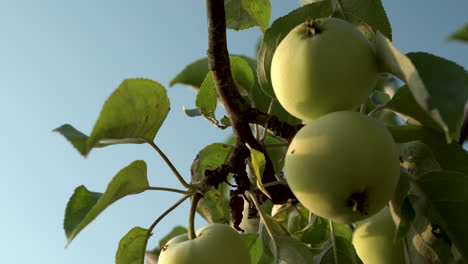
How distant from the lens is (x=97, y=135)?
80 cm

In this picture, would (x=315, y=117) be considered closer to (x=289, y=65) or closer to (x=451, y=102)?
(x=289, y=65)

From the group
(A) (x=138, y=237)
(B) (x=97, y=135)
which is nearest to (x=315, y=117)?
(B) (x=97, y=135)

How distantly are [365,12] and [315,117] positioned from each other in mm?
309

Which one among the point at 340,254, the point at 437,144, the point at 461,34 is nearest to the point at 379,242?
the point at 340,254

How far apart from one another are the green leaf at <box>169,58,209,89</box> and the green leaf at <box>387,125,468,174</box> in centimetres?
51

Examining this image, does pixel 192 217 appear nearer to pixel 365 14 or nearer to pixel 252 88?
pixel 252 88

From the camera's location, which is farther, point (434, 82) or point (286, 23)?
point (286, 23)

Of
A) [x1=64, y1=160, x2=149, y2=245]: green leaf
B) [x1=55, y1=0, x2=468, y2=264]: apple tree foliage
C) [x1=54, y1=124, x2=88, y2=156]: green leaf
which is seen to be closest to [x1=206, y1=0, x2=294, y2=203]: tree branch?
[x1=55, y1=0, x2=468, y2=264]: apple tree foliage

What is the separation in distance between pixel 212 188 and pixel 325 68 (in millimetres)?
673

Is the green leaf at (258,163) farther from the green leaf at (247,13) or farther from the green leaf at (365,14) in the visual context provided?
the green leaf at (247,13)

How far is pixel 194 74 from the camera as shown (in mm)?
1335

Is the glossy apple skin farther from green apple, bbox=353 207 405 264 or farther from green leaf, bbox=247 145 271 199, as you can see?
green apple, bbox=353 207 405 264

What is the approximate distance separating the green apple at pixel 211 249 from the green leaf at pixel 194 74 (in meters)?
0.42

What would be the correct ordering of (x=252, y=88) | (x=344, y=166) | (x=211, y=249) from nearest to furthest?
(x=344, y=166)
(x=211, y=249)
(x=252, y=88)
